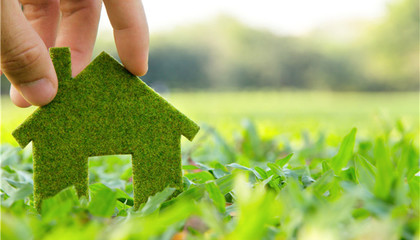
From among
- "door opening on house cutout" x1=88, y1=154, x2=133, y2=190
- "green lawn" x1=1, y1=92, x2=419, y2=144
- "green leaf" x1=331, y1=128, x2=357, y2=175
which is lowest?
"green lawn" x1=1, y1=92, x2=419, y2=144

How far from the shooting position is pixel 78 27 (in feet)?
4.50

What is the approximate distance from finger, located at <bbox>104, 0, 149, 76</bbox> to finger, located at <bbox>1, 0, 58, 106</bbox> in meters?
0.18

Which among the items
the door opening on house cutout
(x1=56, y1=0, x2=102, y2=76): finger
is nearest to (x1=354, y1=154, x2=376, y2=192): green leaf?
the door opening on house cutout

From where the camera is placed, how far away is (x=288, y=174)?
956 mm

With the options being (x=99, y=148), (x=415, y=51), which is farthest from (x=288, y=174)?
(x=415, y=51)

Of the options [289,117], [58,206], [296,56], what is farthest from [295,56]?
[58,206]

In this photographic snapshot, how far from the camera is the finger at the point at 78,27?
1366 millimetres

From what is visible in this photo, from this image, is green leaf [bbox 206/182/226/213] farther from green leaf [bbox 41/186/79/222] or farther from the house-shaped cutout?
green leaf [bbox 41/186/79/222]

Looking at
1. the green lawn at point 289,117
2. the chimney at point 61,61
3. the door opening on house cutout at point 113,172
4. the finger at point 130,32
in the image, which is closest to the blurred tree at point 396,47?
the green lawn at point 289,117

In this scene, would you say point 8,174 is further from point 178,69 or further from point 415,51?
point 415,51

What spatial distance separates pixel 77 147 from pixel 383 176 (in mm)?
636

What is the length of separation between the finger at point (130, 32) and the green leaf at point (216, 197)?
1.12 ft

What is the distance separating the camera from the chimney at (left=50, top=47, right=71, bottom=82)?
35.9 inches

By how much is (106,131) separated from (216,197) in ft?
1.02
